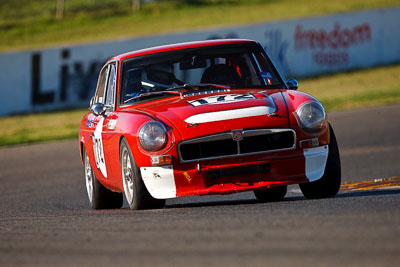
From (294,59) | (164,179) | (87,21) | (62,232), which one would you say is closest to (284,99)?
(164,179)

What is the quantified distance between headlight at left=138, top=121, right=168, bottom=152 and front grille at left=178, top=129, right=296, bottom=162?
6.0 inches

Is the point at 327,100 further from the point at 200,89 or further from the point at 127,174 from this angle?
the point at 127,174

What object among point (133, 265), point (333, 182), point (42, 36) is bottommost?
point (42, 36)

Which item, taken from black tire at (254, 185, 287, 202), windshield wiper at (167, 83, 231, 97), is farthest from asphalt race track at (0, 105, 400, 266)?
windshield wiper at (167, 83, 231, 97)

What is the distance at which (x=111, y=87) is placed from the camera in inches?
316

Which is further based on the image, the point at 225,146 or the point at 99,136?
the point at 99,136

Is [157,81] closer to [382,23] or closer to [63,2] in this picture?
[382,23]

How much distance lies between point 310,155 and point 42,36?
28551 mm

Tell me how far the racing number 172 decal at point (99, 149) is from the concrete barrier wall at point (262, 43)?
1531cm

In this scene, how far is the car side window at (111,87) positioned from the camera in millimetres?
7822

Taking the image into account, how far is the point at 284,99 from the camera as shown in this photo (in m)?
6.88

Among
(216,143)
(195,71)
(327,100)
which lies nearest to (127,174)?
(216,143)

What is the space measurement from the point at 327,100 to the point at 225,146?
15.2 m

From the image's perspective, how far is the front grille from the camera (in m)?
6.44
